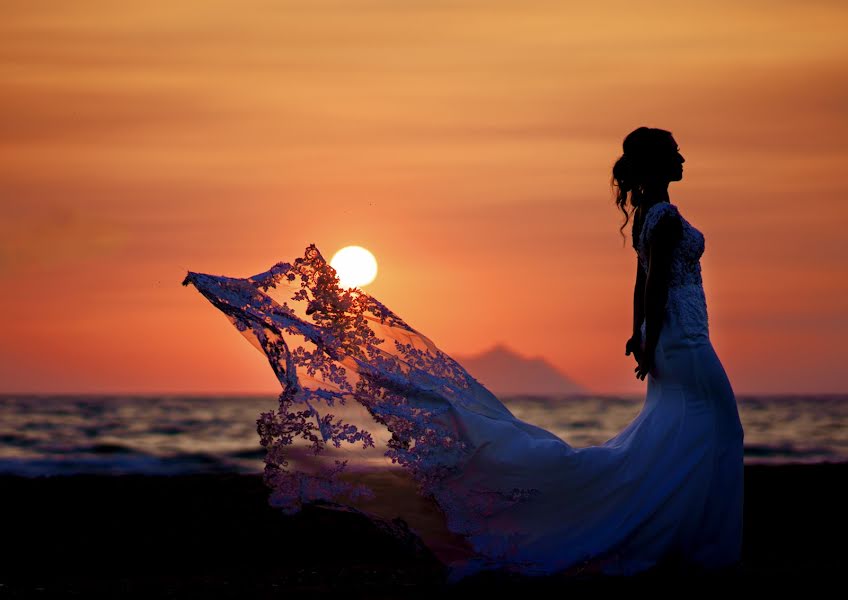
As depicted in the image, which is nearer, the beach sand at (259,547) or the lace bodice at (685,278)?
the lace bodice at (685,278)

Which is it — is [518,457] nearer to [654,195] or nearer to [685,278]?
[685,278]

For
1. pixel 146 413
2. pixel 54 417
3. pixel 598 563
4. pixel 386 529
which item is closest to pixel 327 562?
pixel 386 529

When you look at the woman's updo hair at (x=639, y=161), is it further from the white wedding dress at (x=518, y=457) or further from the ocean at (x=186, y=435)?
the ocean at (x=186, y=435)

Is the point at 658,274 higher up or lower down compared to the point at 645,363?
higher up

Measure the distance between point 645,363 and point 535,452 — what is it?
99 centimetres

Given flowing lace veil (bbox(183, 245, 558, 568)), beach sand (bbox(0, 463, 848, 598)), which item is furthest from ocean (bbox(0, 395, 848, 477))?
flowing lace veil (bbox(183, 245, 558, 568))

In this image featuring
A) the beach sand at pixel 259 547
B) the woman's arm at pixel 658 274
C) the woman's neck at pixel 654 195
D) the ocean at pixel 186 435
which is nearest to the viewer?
the woman's arm at pixel 658 274

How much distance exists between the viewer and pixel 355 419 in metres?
8.18

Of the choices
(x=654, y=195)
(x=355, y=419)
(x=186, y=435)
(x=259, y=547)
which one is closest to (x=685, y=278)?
(x=654, y=195)

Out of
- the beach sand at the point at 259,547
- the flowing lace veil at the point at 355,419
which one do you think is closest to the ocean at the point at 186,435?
the beach sand at the point at 259,547

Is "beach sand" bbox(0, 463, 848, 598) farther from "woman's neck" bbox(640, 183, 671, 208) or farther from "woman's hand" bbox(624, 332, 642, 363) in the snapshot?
"woman's neck" bbox(640, 183, 671, 208)

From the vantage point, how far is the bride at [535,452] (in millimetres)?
7965

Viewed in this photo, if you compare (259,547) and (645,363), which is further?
(259,547)

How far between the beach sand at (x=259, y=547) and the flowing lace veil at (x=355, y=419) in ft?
0.66
